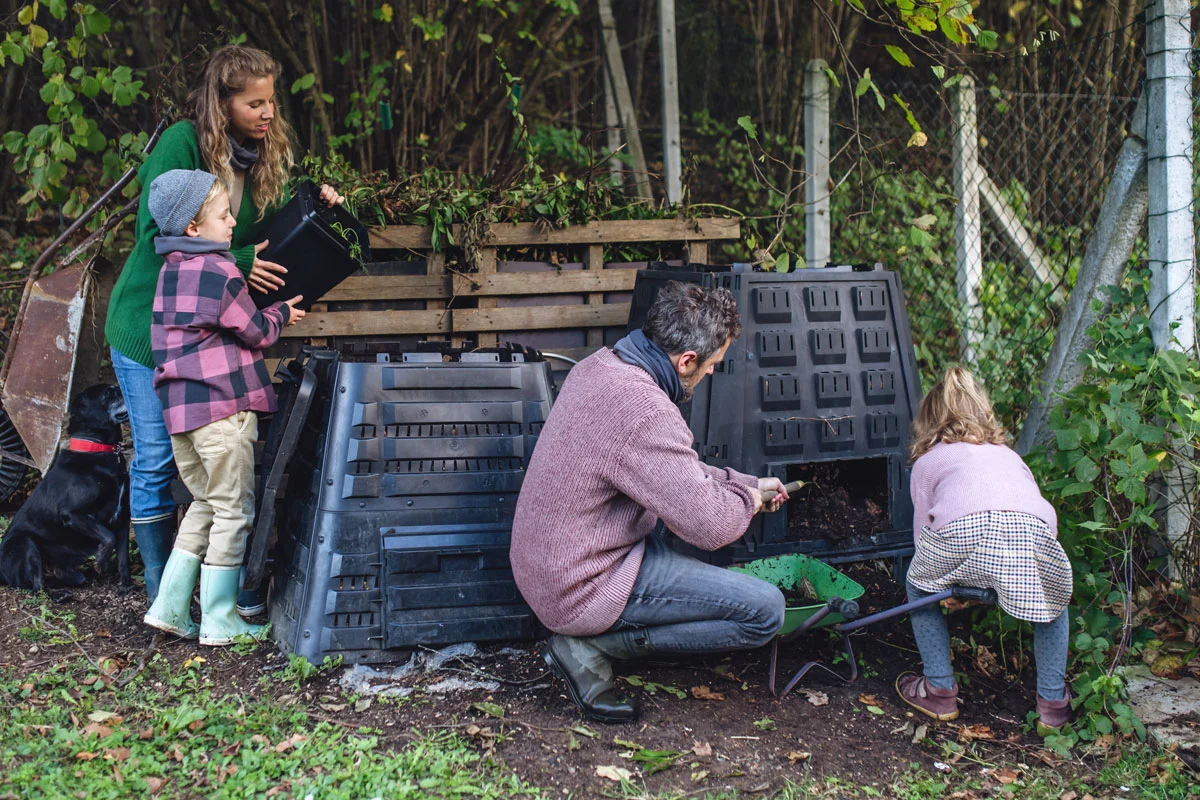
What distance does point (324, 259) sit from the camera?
154 inches

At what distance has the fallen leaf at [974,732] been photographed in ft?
10.3

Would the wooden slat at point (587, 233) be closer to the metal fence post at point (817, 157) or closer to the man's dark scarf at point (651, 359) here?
the metal fence post at point (817, 157)

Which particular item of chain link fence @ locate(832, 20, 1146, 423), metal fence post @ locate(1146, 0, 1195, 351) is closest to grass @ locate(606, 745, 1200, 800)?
metal fence post @ locate(1146, 0, 1195, 351)

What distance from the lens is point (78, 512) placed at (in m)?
4.20

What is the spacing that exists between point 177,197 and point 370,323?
142 cm

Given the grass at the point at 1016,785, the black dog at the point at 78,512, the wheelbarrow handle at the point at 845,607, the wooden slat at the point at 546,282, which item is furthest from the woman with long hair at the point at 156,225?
the wheelbarrow handle at the point at 845,607

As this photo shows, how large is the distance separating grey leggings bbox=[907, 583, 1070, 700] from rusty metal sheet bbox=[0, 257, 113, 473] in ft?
13.0

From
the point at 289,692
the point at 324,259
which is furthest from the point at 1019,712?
the point at 324,259

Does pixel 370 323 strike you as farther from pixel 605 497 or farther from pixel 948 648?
pixel 948 648

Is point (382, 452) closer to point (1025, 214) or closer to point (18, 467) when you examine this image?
point (18, 467)

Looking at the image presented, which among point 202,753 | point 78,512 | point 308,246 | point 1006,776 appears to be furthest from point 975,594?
point 78,512

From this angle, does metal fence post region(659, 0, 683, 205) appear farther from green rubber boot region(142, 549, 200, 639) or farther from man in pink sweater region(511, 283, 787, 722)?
green rubber boot region(142, 549, 200, 639)

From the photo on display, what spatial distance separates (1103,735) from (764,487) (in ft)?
4.25

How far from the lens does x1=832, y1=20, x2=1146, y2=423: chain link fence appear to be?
182 inches
